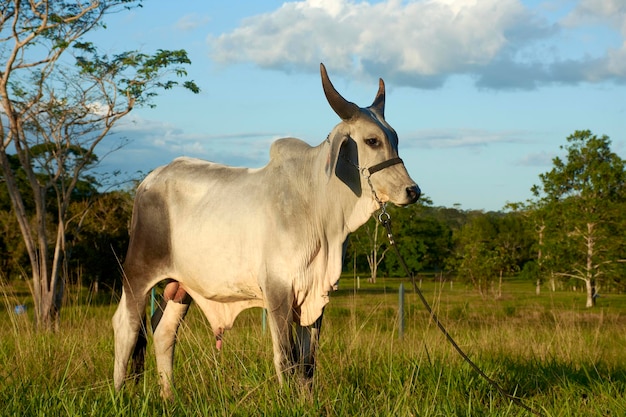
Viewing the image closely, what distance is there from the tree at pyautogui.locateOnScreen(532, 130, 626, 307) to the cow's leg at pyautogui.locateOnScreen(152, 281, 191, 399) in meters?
39.5

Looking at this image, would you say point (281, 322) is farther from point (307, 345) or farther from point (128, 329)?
point (128, 329)

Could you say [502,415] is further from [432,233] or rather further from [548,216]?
[432,233]

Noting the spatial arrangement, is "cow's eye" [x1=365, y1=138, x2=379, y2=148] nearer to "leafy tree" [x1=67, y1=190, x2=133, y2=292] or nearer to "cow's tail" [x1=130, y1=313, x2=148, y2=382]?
"cow's tail" [x1=130, y1=313, x2=148, y2=382]

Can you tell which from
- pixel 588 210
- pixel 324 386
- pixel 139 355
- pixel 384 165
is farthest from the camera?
pixel 588 210

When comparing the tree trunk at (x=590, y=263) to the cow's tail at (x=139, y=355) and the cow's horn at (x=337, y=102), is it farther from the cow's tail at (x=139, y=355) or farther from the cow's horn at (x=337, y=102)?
the cow's horn at (x=337, y=102)

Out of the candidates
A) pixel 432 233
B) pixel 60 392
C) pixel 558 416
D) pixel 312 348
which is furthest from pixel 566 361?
pixel 432 233

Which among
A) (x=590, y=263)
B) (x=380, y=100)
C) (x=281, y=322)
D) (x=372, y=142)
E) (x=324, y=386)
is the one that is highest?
(x=380, y=100)

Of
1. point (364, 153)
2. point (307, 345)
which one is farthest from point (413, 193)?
point (307, 345)

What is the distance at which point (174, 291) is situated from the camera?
5.41m

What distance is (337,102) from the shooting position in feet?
14.3

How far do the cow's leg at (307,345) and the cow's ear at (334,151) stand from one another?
90 centimetres

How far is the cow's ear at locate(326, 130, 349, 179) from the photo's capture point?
170 inches

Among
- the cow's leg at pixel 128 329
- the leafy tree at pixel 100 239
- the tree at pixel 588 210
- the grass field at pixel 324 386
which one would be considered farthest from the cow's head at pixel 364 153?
the tree at pixel 588 210

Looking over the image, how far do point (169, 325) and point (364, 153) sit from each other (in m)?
2.10
